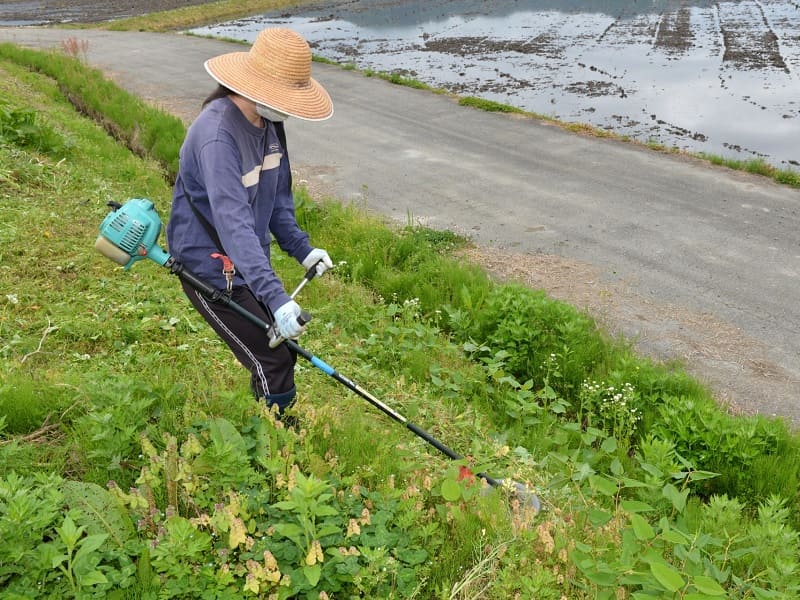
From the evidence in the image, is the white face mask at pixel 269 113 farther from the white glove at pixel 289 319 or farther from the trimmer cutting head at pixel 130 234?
the white glove at pixel 289 319

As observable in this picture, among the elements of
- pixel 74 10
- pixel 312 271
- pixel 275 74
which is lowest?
pixel 74 10

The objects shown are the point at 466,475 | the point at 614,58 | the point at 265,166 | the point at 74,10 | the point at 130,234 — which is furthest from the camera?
the point at 74,10

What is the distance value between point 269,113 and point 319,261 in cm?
86

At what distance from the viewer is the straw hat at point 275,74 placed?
2865 mm

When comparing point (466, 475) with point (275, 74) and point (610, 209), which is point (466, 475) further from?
point (610, 209)

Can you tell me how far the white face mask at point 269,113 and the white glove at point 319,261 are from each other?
2.57 ft

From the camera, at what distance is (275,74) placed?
2.94 m

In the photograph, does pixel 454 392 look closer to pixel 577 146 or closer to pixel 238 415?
pixel 238 415

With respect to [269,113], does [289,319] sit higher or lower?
lower

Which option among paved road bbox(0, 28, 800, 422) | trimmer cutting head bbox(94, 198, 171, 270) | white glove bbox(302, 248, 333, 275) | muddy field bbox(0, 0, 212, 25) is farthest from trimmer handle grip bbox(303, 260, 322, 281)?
muddy field bbox(0, 0, 212, 25)

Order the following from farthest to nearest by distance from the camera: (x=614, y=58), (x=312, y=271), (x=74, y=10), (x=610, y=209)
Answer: (x=74, y=10) < (x=614, y=58) < (x=610, y=209) < (x=312, y=271)

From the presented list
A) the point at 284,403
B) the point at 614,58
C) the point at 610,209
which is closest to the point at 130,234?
the point at 284,403

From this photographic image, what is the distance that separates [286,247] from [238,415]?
996mm

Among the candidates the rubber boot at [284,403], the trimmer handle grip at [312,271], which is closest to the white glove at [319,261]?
the trimmer handle grip at [312,271]
